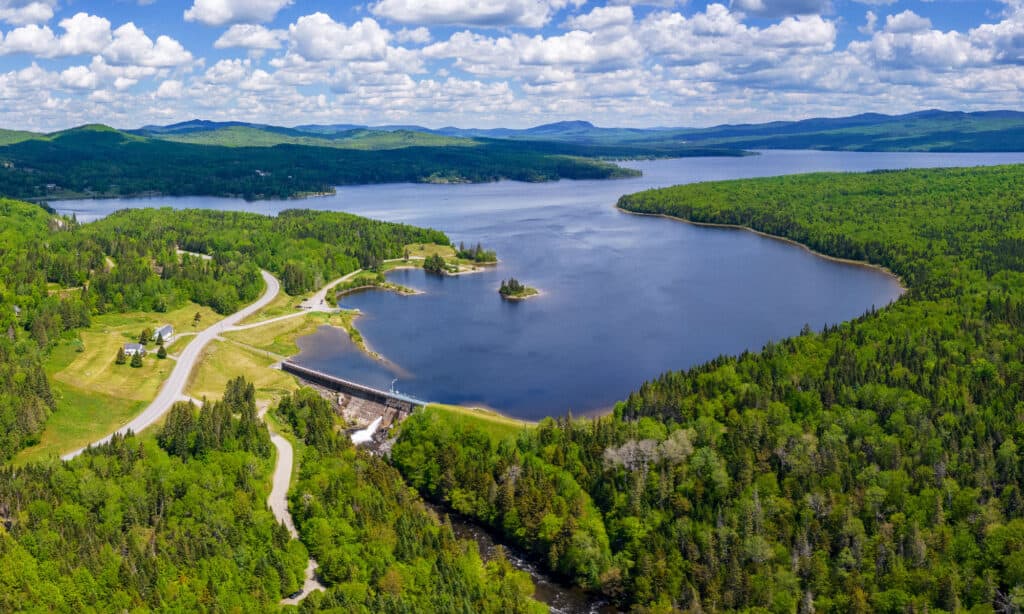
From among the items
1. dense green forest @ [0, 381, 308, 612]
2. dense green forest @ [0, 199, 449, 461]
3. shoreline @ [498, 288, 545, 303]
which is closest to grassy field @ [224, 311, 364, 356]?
dense green forest @ [0, 199, 449, 461]

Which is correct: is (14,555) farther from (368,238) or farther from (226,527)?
(368,238)

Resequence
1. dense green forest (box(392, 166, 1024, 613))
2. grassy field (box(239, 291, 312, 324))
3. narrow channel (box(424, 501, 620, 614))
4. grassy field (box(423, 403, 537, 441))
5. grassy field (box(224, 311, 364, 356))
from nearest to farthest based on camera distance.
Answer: dense green forest (box(392, 166, 1024, 613)) → narrow channel (box(424, 501, 620, 614)) → grassy field (box(423, 403, 537, 441)) → grassy field (box(224, 311, 364, 356)) → grassy field (box(239, 291, 312, 324))

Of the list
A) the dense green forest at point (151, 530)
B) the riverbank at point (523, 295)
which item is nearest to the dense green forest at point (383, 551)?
the dense green forest at point (151, 530)

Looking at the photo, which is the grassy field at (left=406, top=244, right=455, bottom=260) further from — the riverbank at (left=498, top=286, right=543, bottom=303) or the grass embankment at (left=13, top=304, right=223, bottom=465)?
the grass embankment at (left=13, top=304, right=223, bottom=465)

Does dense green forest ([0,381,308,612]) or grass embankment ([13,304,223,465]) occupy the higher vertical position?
grass embankment ([13,304,223,465])

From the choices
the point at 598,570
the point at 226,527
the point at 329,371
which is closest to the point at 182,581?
the point at 226,527

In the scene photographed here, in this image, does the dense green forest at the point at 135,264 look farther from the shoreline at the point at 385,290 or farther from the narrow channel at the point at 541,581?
the narrow channel at the point at 541,581
